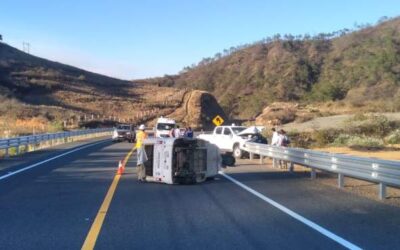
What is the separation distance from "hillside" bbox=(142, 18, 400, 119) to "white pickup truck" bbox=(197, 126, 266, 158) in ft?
158

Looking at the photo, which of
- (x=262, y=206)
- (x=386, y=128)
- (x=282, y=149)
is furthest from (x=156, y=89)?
(x=262, y=206)

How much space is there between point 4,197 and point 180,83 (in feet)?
609

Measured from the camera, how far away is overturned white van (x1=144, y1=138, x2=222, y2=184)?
659 inches

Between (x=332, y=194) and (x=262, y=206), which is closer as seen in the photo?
(x=262, y=206)

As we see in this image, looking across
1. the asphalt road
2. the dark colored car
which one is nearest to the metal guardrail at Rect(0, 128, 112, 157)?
the dark colored car

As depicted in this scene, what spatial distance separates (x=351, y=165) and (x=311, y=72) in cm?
13241

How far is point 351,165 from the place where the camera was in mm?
15492

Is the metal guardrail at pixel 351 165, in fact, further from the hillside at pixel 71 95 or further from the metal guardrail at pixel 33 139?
the hillside at pixel 71 95

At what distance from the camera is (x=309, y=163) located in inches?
752

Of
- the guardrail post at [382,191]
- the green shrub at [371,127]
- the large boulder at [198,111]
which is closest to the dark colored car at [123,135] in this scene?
the green shrub at [371,127]

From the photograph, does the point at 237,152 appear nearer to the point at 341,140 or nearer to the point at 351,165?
the point at 341,140

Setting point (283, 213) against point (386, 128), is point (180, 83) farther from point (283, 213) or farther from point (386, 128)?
point (283, 213)

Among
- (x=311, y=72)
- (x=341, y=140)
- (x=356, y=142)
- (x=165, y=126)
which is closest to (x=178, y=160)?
(x=356, y=142)

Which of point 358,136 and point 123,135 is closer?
point 358,136
